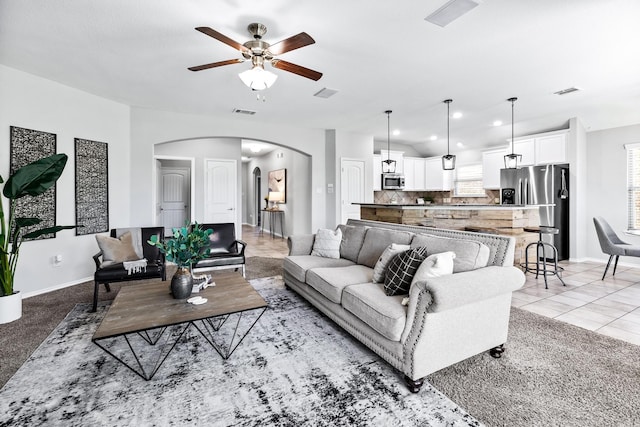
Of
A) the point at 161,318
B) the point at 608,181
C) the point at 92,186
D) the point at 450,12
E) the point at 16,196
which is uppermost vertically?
the point at 450,12

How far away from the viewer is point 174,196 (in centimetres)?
862

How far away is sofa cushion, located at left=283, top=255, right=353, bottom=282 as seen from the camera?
11.2 ft

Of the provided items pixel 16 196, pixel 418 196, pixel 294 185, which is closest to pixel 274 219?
pixel 294 185

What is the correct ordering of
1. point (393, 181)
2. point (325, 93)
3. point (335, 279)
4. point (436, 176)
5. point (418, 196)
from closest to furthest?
point (335, 279), point (325, 93), point (393, 181), point (436, 176), point (418, 196)

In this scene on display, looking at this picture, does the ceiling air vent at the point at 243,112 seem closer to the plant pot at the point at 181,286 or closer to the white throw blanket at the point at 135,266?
the white throw blanket at the point at 135,266

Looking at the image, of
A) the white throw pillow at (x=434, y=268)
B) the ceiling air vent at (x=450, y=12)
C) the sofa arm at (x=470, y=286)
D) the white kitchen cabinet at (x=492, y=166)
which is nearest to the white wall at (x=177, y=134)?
the white kitchen cabinet at (x=492, y=166)

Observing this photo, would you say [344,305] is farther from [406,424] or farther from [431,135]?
[431,135]

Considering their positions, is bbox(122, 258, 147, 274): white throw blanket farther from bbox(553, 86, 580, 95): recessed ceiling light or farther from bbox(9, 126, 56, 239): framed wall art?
bbox(553, 86, 580, 95): recessed ceiling light

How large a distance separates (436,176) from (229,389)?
7.60 metres

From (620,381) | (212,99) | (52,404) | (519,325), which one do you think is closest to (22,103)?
(212,99)

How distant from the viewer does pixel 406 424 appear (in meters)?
1.67

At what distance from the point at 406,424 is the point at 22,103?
201 inches

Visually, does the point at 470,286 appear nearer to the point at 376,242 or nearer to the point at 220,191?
the point at 376,242

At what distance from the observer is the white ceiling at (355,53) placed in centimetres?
254
